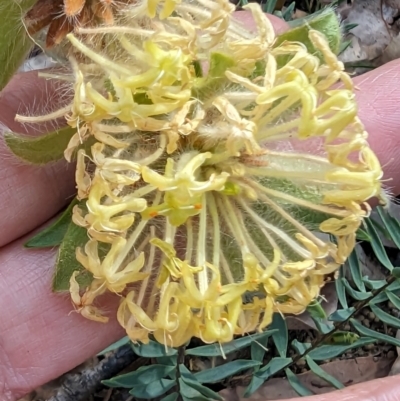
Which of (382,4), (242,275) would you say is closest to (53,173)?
(242,275)

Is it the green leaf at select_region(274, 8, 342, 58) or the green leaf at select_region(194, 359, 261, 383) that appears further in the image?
the green leaf at select_region(194, 359, 261, 383)

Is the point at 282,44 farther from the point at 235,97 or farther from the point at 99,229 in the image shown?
the point at 99,229

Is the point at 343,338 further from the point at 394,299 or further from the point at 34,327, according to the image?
the point at 34,327

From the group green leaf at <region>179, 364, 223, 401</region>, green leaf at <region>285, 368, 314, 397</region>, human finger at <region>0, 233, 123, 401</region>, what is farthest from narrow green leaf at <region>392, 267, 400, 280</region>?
human finger at <region>0, 233, 123, 401</region>

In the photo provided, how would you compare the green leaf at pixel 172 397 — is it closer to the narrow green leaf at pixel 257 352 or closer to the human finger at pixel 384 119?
the narrow green leaf at pixel 257 352

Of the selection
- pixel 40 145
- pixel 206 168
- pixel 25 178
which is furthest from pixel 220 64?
pixel 25 178

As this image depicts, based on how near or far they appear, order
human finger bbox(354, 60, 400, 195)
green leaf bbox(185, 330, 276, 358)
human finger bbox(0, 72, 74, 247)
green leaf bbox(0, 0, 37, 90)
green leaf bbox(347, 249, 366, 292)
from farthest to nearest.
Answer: green leaf bbox(347, 249, 366, 292), green leaf bbox(185, 330, 276, 358), human finger bbox(354, 60, 400, 195), human finger bbox(0, 72, 74, 247), green leaf bbox(0, 0, 37, 90)

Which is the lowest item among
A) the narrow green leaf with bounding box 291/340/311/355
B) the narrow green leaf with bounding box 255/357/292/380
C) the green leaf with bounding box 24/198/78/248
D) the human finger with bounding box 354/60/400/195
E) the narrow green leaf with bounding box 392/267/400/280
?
the narrow green leaf with bounding box 291/340/311/355

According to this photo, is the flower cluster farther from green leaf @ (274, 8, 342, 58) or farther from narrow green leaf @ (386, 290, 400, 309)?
narrow green leaf @ (386, 290, 400, 309)

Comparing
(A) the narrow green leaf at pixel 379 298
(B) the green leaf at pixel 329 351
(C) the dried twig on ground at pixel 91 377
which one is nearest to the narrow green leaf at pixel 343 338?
(B) the green leaf at pixel 329 351
